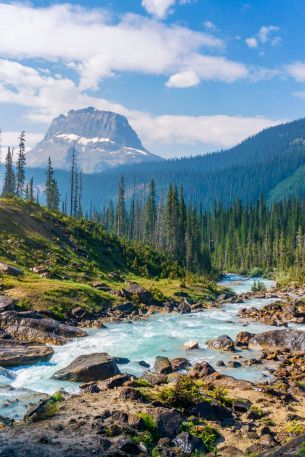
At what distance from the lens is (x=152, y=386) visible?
2477cm

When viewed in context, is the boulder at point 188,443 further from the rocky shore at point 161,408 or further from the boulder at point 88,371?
the boulder at point 88,371

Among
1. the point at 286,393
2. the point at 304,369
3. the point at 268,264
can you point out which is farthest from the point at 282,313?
the point at 268,264

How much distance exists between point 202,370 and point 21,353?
11464 mm

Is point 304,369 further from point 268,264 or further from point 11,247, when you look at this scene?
point 268,264

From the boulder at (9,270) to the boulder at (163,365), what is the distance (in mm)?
23845

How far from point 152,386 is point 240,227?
5746 inches

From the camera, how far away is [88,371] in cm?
2547

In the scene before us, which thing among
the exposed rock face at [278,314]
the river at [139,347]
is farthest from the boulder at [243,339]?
the exposed rock face at [278,314]

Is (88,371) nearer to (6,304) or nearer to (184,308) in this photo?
(6,304)

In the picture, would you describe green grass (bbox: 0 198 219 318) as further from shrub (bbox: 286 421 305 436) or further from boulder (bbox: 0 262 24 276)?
shrub (bbox: 286 421 305 436)


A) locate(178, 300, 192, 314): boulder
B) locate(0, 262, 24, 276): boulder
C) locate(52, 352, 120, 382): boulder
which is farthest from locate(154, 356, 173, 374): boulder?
locate(0, 262, 24, 276): boulder

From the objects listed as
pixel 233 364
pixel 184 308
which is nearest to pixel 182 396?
pixel 233 364

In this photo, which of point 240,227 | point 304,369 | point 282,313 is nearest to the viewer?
point 304,369

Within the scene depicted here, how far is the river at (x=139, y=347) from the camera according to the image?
79.0 ft
